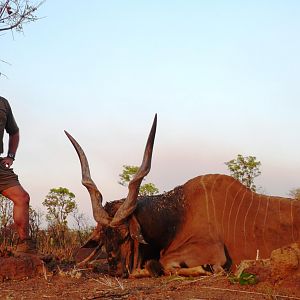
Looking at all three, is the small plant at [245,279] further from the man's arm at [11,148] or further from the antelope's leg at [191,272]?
Answer: the man's arm at [11,148]

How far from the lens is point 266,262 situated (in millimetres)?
4066

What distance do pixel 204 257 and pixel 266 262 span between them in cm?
148

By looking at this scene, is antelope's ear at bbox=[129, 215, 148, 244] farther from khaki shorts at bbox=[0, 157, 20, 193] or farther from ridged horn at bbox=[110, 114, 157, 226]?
khaki shorts at bbox=[0, 157, 20, 193]

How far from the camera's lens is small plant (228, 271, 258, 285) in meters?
3.93

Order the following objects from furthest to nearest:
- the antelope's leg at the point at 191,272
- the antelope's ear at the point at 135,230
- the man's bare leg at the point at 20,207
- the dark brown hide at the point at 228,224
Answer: the dark brown hide at the point at 228,224 → the antelope's ear at the point at 135,230 → the antelope's leg at the point at 191,272 → the man's bare leg at the point at 20,207

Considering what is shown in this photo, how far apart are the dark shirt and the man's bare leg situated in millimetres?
441

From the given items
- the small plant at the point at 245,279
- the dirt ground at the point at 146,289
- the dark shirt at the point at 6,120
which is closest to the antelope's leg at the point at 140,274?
the dirt ground at the point at 146,289

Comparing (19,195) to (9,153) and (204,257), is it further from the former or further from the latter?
(204,257)

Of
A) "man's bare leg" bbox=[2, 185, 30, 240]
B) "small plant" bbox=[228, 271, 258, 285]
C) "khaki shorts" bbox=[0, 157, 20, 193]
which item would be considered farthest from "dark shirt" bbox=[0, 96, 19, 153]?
"small plant" bbox=[228, 271, 258, 285]

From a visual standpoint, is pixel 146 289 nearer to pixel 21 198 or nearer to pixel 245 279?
pixel 245 279

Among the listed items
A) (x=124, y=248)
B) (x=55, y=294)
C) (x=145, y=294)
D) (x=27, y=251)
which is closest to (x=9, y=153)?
(x=27, y=251)

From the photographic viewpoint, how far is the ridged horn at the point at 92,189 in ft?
18.6

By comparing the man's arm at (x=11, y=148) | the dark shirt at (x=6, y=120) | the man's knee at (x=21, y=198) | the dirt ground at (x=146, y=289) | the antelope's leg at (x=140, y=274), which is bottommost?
the dirt ground at (x=146, y=289)

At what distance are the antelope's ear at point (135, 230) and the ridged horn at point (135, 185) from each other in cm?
10
